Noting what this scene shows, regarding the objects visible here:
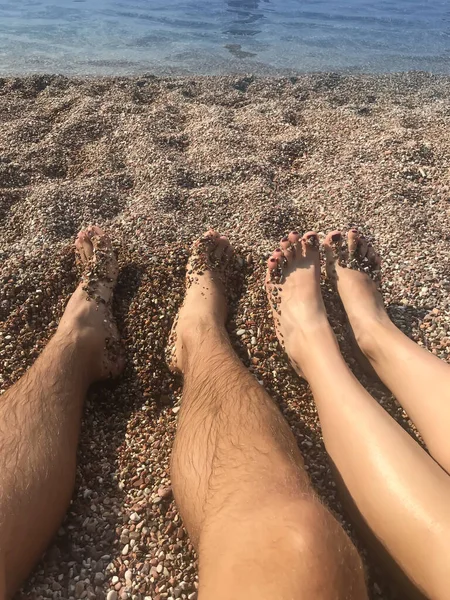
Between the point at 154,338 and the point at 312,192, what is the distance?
2.04m

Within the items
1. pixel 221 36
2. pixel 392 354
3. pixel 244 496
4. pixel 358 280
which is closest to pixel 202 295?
pixel 358 280

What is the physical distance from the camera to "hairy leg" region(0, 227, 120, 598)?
1.85 metres

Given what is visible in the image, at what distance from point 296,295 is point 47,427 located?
1.62 metres

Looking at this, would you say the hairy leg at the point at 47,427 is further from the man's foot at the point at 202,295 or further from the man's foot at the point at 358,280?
the man's foot at the point at 358,280

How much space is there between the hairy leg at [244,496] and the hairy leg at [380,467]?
240 millimetres

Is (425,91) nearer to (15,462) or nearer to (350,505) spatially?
(350,505)

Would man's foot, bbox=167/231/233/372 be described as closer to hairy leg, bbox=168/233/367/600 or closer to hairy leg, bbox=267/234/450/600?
hairy leg, bbox=168/233/367/600

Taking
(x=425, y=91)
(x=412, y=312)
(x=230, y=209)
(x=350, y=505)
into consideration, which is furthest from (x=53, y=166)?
(x=425, y=91)

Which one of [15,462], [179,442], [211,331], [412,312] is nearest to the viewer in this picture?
[15,462]

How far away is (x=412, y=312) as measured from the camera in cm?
310

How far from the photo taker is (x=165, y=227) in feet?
12.3

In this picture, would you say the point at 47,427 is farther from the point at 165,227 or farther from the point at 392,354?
the point at 165,227

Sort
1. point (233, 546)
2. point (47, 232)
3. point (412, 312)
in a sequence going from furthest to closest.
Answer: point (47, 232) < point (412, 312) < point (233, 546)

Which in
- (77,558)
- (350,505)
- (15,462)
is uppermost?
(15,462)
